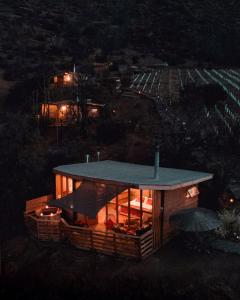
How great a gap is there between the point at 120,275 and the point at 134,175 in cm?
464

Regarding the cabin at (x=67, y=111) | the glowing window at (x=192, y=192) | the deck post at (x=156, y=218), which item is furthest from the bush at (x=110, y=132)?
the deck post at (x=156, y=218)

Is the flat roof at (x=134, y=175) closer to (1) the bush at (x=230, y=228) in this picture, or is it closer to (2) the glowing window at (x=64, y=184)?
(2) the glowing window at (x=64, y=184)

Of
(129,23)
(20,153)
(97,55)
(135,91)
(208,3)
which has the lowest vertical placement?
(20,153)

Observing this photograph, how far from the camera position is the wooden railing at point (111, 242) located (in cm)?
1554

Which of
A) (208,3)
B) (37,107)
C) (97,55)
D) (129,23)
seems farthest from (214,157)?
(208,3)

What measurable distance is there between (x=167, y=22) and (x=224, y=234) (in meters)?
67.3

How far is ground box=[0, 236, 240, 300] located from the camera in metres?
14.0

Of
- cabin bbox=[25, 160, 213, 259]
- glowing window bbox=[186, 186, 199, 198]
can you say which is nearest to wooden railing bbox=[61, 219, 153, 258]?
cabin bbox=[25, 160, 213, 259]

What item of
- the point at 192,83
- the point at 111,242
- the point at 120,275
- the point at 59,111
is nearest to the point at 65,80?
the point at 59,111

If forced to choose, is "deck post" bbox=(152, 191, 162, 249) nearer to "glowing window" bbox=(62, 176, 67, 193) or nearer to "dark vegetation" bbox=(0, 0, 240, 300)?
"dark vegetation" bbox=(0, 0, 240, 300)

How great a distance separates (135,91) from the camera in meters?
37.1

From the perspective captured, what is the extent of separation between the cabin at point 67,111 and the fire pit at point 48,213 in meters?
13.6

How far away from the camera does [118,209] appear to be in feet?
57.0

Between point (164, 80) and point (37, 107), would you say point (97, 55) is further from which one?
point (37, 107)
